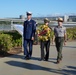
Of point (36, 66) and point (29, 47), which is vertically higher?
point (29, 47)

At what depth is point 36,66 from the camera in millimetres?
9984

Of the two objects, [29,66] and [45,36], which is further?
[45,36]

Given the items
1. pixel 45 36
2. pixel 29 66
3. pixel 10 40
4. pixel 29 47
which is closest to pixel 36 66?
pixel 29 66

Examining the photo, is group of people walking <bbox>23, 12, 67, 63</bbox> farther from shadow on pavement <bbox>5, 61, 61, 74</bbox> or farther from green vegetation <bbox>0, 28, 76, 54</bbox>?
shadow on pavement <bbox>5, 61, 61, 74</bbox>

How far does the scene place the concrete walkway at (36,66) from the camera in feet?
29.6

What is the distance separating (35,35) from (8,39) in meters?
1.50

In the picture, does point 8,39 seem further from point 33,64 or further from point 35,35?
point 33,64

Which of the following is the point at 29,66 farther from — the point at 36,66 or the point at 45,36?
the point at 45,36

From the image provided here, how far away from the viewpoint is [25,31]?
11.5 metres

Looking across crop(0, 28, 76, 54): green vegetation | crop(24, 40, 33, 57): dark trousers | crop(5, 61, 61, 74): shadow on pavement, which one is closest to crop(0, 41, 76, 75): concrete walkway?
crop(5, 61, 61, 74): shadow on pavement

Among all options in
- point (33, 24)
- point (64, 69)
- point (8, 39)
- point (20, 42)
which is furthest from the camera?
point (20, 42)

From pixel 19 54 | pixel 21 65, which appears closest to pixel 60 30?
pixel 21 65

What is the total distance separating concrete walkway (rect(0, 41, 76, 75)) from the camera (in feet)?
29.6

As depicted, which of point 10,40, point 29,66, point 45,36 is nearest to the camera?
point 29,66
